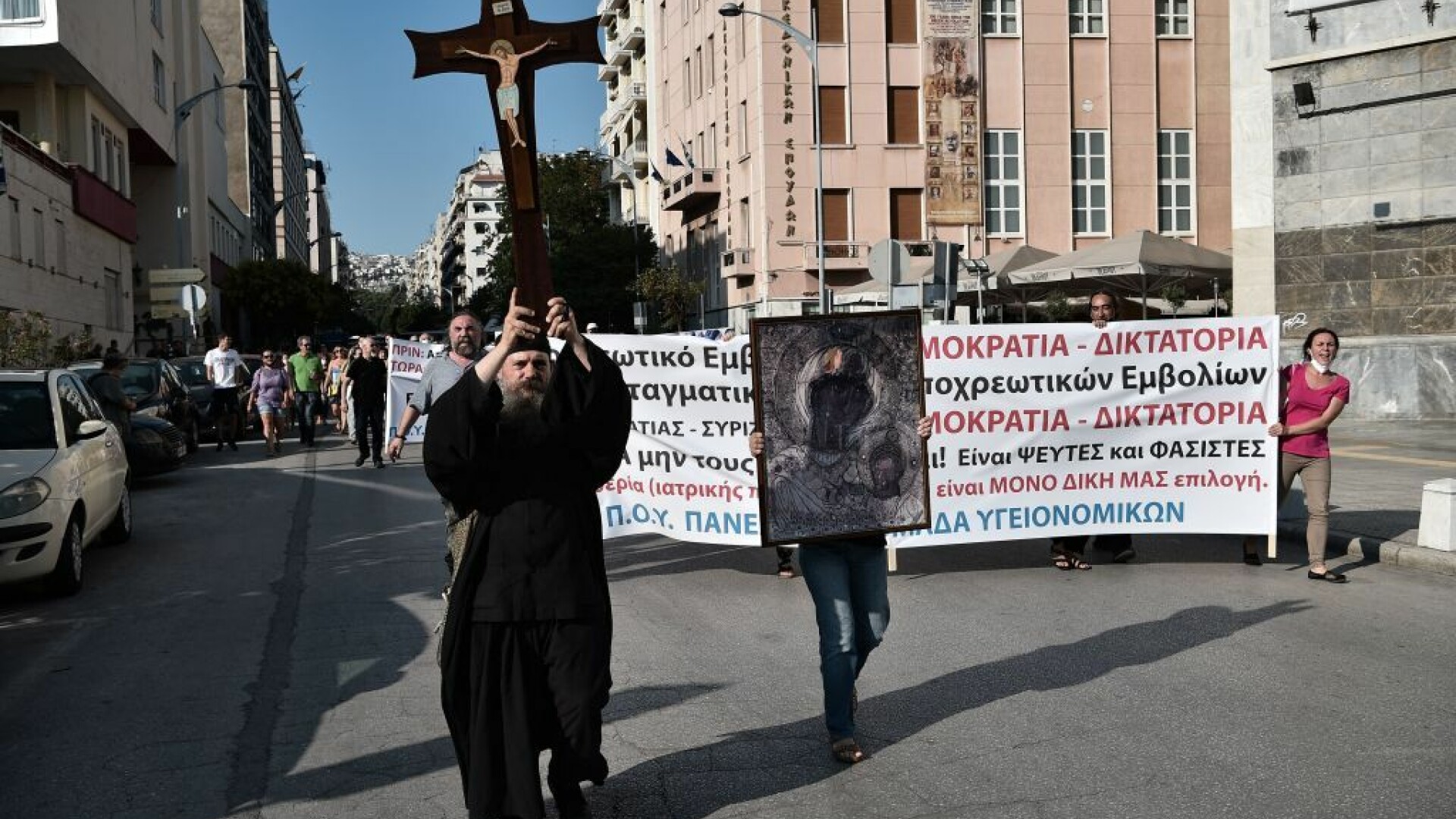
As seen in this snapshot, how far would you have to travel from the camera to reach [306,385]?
25.0 metres

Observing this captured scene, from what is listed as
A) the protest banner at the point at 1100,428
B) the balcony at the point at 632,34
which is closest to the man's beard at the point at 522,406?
the protest banner at the point at 1100,428

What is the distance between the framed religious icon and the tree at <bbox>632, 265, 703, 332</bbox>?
48263 mm

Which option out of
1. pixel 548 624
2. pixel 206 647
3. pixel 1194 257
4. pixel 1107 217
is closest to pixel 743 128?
pixel 1107 217

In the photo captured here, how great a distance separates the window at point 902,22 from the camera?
47.3 m

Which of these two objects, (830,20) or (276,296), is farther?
(276,296)

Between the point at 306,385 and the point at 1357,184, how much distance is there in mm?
17226

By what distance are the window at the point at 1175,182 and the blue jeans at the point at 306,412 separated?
3164 cm

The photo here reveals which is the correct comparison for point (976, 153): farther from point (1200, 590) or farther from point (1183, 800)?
point (1183, 800)

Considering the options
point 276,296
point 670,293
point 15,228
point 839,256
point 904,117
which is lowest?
point 670,293

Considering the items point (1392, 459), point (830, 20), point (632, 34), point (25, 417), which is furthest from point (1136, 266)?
point (632, 34)

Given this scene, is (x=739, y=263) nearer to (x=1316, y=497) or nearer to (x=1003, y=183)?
(x=1003, y=183)

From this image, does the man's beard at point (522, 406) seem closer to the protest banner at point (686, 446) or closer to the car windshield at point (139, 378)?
the protest banner at point (686, 446)

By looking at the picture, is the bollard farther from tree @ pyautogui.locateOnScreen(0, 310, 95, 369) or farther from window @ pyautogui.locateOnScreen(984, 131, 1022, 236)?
window @ pyautogui.locateOnScreen(984, 131, 1022, 236)

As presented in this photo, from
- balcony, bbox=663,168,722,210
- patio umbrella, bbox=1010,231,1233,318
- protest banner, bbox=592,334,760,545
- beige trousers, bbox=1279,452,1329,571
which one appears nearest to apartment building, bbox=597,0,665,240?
balcony, bbox=663,168,722,210
